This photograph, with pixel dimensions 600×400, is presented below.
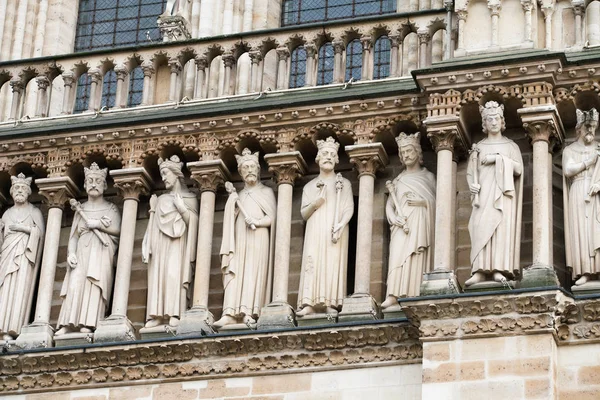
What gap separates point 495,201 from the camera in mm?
20344

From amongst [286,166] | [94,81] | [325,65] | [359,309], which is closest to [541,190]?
[359,309]

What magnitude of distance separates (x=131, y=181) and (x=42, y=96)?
1.92 meters

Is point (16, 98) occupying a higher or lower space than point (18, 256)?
higher

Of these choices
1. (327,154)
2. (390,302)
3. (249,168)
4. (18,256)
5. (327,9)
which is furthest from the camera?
(327,9)

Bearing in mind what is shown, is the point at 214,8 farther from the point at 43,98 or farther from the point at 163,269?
the point at 163,269

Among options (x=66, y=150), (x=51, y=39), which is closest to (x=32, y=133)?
(x=66, y=150)

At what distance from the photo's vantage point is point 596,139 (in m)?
20.9

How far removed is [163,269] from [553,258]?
4.00 metres

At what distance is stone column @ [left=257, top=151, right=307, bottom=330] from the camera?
20.9 m

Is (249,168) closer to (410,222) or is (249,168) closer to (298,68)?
(410,222)

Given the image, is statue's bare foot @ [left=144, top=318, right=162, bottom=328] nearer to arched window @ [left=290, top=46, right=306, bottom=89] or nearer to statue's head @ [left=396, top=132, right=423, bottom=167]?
statue's head @ [left=396, top=132, right=423, bottom=167]

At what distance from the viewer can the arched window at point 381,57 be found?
2419 centimetres

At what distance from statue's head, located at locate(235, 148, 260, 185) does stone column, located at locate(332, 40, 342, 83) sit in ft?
4.01

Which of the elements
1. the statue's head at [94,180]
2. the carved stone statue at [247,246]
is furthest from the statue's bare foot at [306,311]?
the statue's head at [94,180]
